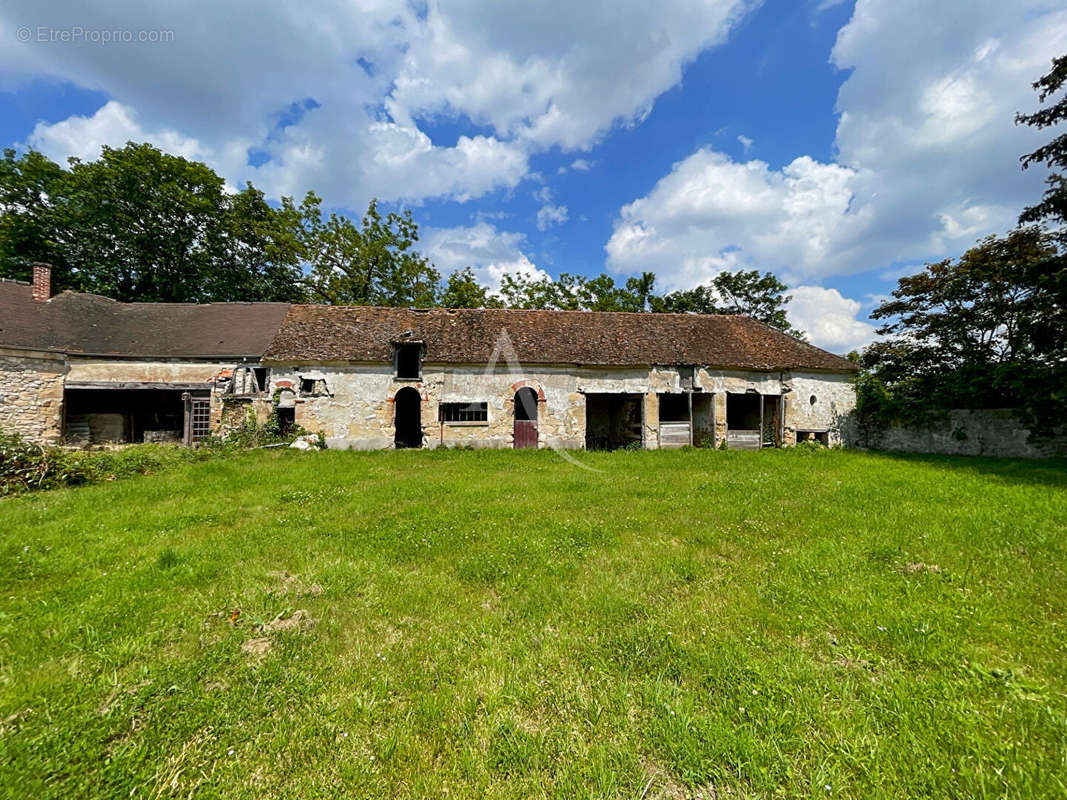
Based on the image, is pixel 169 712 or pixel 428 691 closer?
pixel 169 712

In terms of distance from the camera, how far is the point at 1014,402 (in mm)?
13383

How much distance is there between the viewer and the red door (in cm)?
1552

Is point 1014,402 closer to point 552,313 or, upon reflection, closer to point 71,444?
point 552,313

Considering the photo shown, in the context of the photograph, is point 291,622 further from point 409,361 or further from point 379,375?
point 409,361

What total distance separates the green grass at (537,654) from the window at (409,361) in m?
9.25

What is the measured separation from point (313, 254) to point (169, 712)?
89.5 ft

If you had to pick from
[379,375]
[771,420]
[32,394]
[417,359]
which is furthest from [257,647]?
[771,420]

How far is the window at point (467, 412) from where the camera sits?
15516 mm

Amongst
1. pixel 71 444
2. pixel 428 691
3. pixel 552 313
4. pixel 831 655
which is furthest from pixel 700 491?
pixel 71 444

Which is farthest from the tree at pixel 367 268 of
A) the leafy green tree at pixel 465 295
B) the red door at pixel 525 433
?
the red door at pixel 525 433

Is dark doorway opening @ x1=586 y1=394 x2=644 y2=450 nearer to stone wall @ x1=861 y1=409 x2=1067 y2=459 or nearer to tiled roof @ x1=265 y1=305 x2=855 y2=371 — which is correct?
tiled roof @ x1=265 y1=305 x2=855 y2=371

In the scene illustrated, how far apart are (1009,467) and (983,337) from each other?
9.41 metres

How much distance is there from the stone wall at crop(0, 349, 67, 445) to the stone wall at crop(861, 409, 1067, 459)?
3213 cm

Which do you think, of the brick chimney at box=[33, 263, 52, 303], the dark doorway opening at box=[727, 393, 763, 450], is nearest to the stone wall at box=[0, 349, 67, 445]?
the brick chimney at box=[33, 263, 52, 303]
